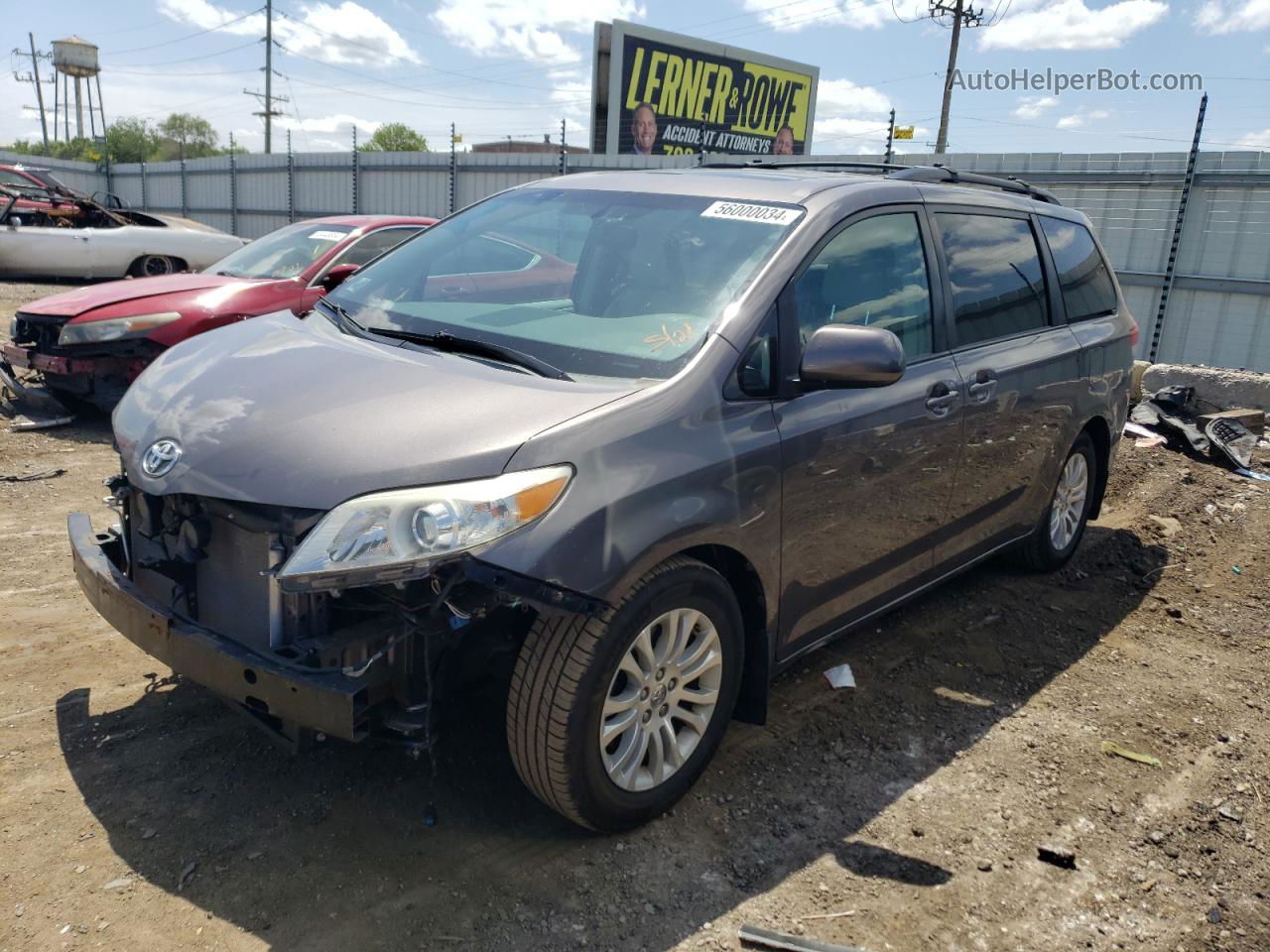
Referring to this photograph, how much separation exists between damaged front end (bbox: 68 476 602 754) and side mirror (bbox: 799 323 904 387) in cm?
102

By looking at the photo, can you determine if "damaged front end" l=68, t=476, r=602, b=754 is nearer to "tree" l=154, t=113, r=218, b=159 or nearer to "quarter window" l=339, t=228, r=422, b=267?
"quarter window" l=339, t=228, r=422, b=267

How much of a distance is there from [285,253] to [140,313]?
1434 millimetres

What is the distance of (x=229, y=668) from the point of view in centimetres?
246

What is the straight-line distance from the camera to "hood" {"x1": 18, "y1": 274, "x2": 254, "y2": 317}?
Result: 21.9ft

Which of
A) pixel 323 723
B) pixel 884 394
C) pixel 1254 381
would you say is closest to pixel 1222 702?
pixel 884 394

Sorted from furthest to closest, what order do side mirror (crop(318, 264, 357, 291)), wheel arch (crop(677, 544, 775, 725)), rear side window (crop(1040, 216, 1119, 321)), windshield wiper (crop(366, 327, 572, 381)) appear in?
1. side mirror (crop(318, 264, 357, 291))
2. rear side window (crop(1040, 216, 1119, 321))
3. wheel arch (crop(677, 544, 775, 725))
4. windshield wiper (crop(366, 327, 572, 381))

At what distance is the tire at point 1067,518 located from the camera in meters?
4.87

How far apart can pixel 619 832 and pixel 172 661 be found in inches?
51.1

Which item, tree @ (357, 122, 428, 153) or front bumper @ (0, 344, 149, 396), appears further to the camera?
tree @ (357, 122, 428, 153)

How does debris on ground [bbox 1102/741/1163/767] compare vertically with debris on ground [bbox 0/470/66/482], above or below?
below

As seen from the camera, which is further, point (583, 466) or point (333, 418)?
point (333, 418)

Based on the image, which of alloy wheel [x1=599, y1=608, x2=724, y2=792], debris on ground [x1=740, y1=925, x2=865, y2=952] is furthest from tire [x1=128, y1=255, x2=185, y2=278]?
debris on ground [x1=740, y1=925, x2=865, y2=952]

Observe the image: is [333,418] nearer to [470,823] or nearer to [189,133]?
[470,823]

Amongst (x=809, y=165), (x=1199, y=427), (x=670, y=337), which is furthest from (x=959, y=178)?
(x=1199, y=427)
